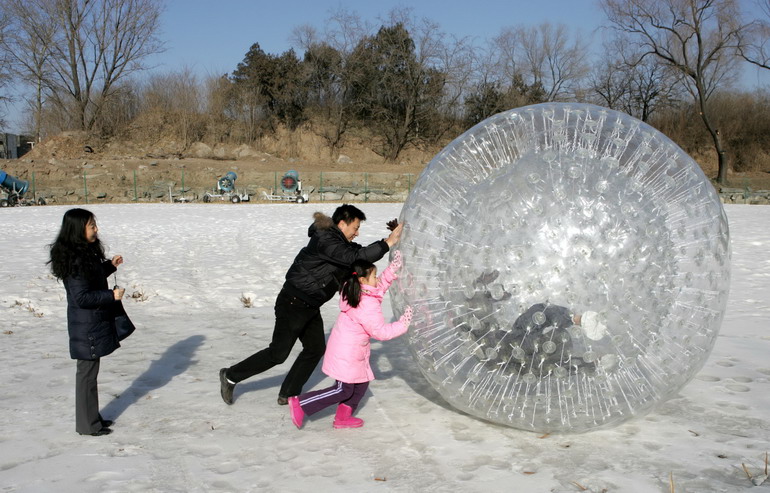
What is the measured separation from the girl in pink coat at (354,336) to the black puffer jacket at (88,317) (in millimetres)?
1328

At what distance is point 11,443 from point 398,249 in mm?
2819

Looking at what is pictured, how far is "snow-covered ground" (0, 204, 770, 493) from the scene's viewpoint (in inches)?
152

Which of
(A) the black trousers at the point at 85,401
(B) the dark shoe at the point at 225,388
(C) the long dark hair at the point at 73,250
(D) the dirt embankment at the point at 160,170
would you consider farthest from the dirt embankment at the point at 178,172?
(A) the black trousers at the point at 85,401

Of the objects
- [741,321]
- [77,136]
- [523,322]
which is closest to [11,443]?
[523,322]

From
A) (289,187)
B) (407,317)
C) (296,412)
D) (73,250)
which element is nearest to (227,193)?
(289,187)

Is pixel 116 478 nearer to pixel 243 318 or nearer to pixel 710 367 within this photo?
pixel 243 318

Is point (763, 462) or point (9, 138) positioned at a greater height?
point (9, 138)

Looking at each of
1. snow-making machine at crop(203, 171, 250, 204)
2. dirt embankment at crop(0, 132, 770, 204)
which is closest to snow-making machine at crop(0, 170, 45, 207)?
dirt embankment at crop(0, 132, 770, 204)

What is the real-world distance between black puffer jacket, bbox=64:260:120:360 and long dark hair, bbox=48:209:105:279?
5 cm

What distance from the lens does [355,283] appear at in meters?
4.50

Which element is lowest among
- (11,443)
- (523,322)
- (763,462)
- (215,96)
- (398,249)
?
(11,443)

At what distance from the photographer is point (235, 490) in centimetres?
374

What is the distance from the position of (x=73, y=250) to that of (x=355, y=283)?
1.87 meters

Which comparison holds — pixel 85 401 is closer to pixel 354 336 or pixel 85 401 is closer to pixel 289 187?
pixel 354 336
